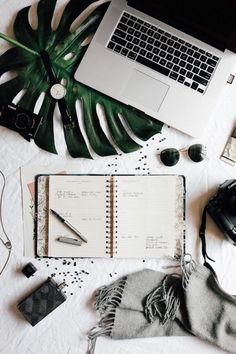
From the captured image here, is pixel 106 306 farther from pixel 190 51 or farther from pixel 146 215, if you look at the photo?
pixel 190 51

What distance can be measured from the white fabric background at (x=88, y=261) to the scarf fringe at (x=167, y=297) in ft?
0.12

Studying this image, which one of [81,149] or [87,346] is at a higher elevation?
[81,149]

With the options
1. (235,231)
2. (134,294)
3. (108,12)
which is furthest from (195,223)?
(108,12)

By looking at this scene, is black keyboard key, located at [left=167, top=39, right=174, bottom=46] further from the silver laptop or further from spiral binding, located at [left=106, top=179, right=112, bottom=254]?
spiral binding, located at [left=106, top=179, right=112, bottom=254]

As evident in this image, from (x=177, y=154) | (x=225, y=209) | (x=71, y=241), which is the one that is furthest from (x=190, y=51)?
(x=71, y=241)

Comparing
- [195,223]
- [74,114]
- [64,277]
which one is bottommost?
[64,277]

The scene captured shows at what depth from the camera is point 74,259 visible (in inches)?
39.3

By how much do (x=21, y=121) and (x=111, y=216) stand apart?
0.28 metres

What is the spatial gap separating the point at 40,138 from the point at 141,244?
32 centimetres

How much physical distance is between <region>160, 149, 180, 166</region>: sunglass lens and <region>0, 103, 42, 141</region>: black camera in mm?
278

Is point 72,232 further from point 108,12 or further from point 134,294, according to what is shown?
point 108,12

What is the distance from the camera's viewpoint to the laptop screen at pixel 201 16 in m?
0.92

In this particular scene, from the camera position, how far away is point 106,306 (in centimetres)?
99

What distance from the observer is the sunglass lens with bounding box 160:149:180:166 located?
100 centimetres
